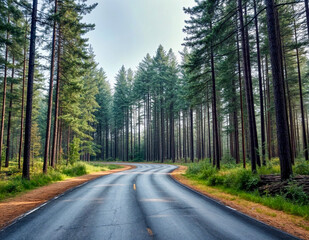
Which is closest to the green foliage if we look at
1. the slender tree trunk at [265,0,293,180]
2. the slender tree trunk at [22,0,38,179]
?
the slender tree trunk at [265,0,293,180]

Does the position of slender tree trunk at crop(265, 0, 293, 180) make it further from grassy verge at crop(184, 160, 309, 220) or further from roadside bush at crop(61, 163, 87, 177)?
roadside bush at crop(61, 163, 87, 177)

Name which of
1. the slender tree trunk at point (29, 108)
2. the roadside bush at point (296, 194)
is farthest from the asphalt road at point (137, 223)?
the slender tree trunk at point (29, 108)

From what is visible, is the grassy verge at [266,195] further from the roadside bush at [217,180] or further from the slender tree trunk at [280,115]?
the slender tree trunk at [280,115]

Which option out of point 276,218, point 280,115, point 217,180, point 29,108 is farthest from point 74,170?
point 280,115

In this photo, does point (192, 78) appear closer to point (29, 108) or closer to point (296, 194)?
point (296, 194)

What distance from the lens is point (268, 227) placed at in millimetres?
4895

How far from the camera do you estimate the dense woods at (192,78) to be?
12742mm

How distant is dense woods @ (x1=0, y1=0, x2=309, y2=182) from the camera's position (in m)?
12.7

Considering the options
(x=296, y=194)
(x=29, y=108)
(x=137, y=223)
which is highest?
(x=29, y=108)

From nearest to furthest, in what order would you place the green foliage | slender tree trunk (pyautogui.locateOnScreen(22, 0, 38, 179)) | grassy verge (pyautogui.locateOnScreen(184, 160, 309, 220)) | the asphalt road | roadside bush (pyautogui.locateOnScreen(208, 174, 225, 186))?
the asphalt road, grassy verge (pyautogui.locateOnScreen(184, 160, 309, 220)), the green foliage, roadside bush (pyautogui.locateOnScreen(208, 174, 225, 186)), slender tree trunk (pyautogui.locateOnScreen(22, 0, 38, 179))

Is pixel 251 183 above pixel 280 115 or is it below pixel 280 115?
below

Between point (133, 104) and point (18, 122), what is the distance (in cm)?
2694

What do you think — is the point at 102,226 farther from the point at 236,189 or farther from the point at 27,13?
the point at 27,13

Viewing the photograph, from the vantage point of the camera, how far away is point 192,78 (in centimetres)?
1800
